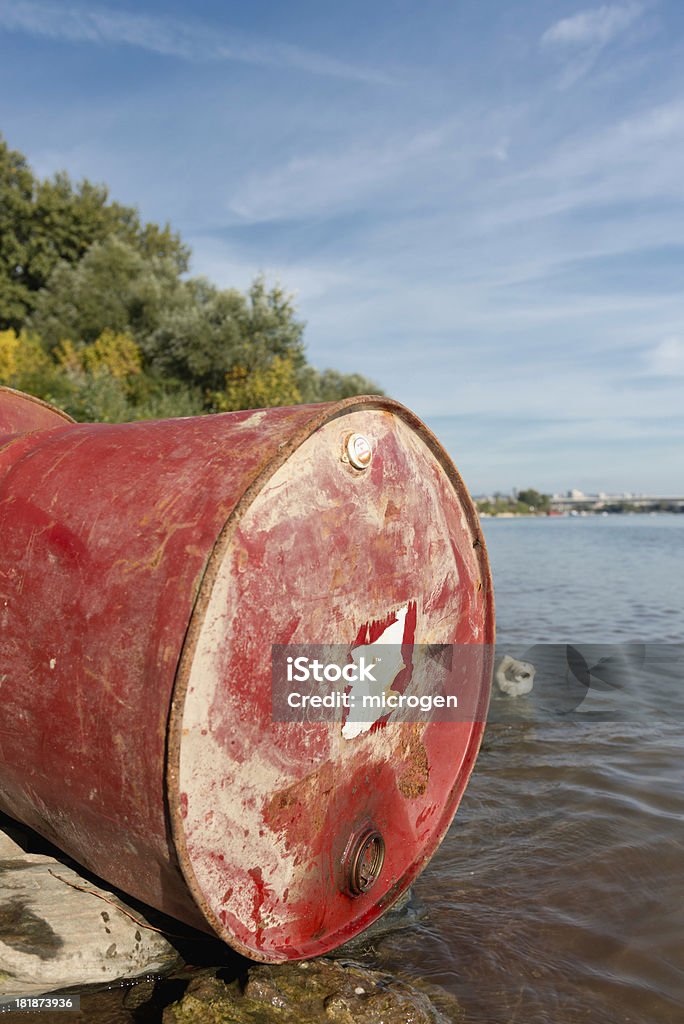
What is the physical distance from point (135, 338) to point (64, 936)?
23.9m

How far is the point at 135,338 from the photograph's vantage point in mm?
24375

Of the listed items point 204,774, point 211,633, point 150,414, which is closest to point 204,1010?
point 204,774

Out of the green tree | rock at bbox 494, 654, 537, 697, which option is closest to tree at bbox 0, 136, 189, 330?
the green tree

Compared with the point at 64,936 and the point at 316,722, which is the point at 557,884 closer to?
the point at 316,722

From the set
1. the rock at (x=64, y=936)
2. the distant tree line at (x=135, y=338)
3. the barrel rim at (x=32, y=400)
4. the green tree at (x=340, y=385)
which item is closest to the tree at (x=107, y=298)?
the distant tree line at (x=135, y=338)

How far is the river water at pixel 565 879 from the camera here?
2.51m

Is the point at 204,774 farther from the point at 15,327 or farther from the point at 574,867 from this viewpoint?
the point at 15,327

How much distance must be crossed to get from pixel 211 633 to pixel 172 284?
85.7ft

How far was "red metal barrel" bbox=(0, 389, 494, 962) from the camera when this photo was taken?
181 centimetres

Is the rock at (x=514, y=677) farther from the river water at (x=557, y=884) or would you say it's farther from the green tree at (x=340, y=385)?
the green tree at (x=340, y=385)

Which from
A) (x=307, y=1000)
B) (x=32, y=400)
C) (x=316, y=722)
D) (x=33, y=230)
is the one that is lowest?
(x=307, y=1000)

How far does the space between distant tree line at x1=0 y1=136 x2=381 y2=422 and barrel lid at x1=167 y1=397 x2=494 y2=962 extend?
14.5m

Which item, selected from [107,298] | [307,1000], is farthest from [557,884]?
[107,298]

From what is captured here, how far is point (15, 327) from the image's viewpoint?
101 feet
